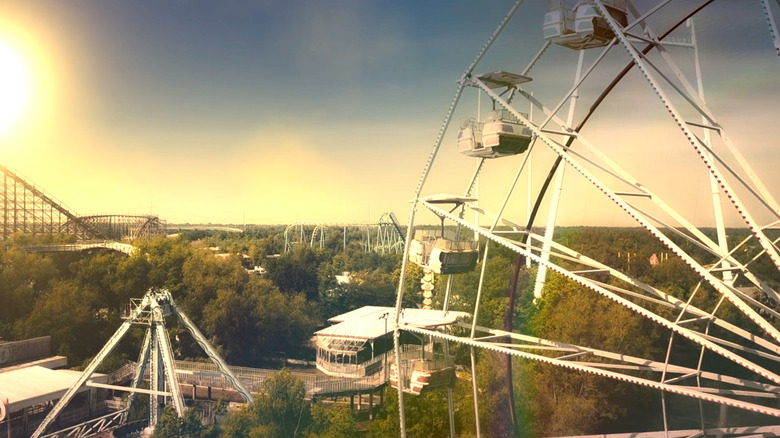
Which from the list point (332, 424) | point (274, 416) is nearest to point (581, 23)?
point (332, 424)

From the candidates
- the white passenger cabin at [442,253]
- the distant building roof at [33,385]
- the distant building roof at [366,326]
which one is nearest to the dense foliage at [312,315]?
the distant building roof at [366,326]

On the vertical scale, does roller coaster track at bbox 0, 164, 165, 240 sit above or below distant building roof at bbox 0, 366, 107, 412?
above

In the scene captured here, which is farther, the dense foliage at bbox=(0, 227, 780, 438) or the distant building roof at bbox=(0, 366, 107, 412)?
the dense foliage at bbox=(0, 227, 780, 438)

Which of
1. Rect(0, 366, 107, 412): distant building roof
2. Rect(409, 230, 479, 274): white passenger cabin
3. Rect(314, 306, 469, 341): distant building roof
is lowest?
Rect(0, 366, 107, 412): distant building roof

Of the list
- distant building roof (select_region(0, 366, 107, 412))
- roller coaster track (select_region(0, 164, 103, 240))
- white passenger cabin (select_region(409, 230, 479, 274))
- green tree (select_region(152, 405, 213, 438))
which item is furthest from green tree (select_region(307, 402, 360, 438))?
roller coaster track (select_region(0, 164, 103, 240))

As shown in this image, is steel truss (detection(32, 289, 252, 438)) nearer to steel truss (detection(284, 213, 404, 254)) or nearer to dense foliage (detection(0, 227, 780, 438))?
dense foliage (detection(0, 227, 780, 438))

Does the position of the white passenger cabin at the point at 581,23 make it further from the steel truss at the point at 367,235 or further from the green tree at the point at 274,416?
the steel truss at the point at 367,235
